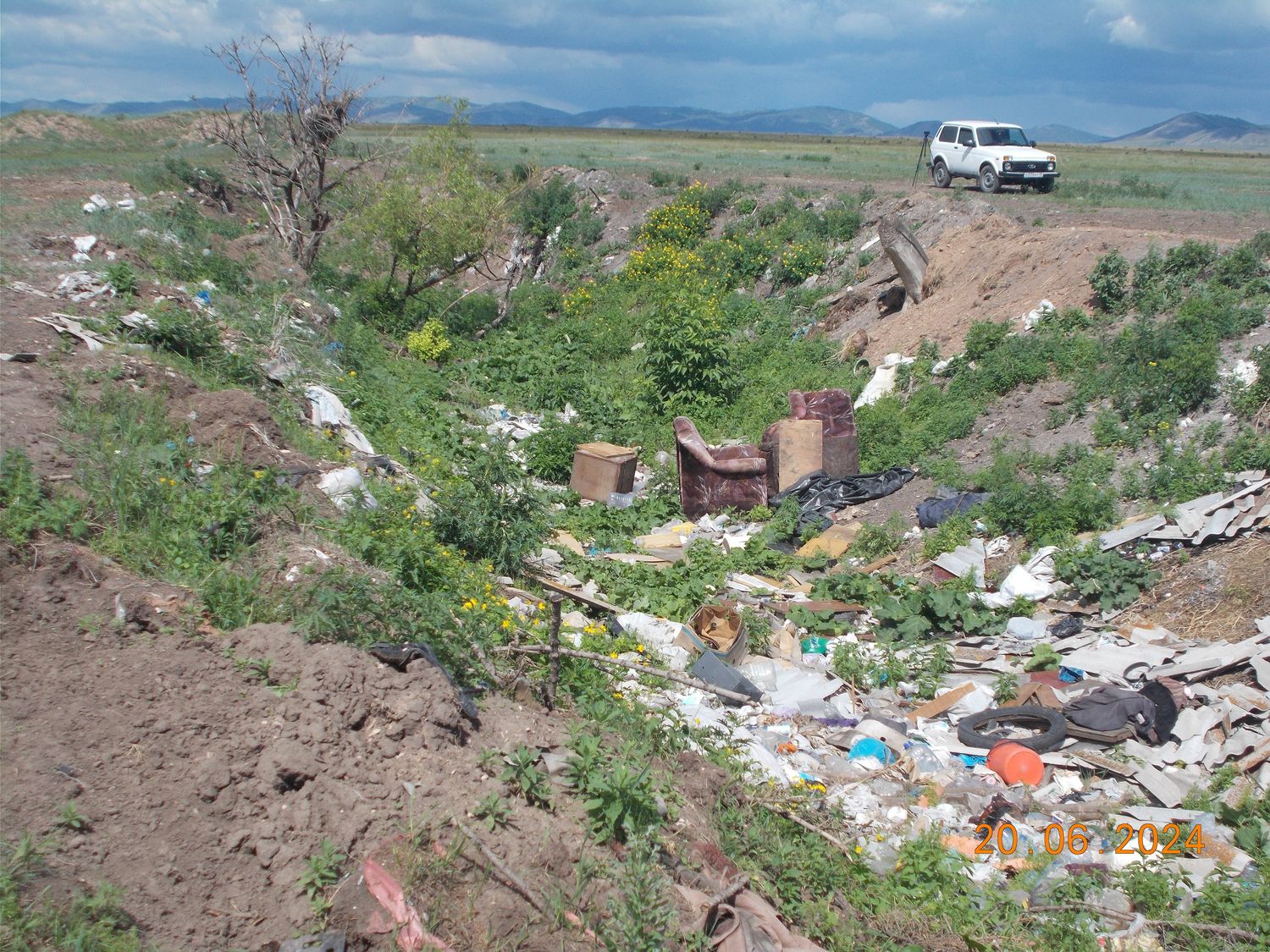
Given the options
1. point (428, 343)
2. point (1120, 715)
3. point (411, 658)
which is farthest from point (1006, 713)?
point (428, 343)

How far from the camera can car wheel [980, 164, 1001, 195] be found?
65.6 ft

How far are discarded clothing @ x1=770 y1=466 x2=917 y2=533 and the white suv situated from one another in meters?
13.8

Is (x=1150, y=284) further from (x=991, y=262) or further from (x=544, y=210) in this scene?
(x=544, y=210)

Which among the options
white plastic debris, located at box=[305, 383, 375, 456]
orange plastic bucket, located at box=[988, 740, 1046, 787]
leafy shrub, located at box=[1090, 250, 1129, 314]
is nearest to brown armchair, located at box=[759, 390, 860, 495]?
leafy shrub, located at box=[1090, 250, 1129, 314]

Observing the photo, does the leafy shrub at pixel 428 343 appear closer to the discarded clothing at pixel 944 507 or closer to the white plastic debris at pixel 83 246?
the white plastic debris at pixel 83 246

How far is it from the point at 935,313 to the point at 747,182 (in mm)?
11286

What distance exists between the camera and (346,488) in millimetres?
6605

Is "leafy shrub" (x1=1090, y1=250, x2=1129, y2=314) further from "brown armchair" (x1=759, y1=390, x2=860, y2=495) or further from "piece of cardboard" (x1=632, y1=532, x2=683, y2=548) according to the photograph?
"piece of cardboard" (x1=632, y1=532, x2=683, y2=548)

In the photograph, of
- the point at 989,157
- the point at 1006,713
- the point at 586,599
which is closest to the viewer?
the point at 1006,713

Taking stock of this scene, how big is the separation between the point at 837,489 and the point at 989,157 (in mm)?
14550

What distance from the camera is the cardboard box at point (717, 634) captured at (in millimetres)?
6074

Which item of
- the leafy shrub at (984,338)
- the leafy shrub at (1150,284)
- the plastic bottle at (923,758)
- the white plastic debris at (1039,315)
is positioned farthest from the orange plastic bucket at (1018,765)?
the white plastic debris at (1039,315)

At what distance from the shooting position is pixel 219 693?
12.3ft

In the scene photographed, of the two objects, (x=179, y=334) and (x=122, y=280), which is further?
(x=122, y=280)
